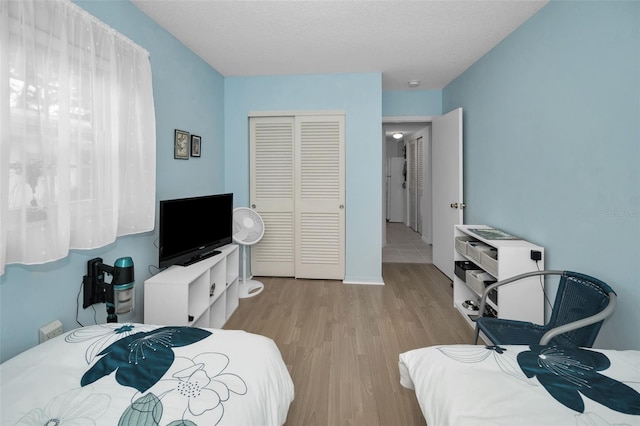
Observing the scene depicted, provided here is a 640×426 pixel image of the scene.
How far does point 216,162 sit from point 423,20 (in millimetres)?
2669

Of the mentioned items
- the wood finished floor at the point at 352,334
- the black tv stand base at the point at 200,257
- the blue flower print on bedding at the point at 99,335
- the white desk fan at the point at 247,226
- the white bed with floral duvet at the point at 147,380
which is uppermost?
the white desk fan at the point at 247,226

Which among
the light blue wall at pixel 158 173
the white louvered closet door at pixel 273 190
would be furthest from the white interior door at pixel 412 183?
the light blue wall at pixel 158 173

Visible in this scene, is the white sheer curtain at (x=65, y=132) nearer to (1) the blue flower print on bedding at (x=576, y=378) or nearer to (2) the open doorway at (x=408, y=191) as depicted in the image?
(1) the blue flower print on bedding at (x=576, y=378)

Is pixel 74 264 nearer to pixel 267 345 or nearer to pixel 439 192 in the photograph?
pixel 267 345

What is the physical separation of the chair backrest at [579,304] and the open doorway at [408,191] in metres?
3.14

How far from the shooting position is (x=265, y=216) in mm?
4117

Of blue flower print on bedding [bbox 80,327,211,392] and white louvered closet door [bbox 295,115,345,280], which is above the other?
white louvered closet door [bbox 295,115,345,280]

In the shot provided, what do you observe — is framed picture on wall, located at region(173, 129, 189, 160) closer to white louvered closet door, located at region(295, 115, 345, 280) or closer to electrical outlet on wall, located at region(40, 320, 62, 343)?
white louvered closet door, located at region(295, 115, 345, 280)

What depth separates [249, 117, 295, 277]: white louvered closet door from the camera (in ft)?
13.2

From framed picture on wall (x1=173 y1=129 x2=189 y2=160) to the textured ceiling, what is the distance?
35.0 inches

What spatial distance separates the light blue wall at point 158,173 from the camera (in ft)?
5.08

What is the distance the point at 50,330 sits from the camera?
1664mm

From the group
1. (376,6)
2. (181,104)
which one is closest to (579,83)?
(376,6)

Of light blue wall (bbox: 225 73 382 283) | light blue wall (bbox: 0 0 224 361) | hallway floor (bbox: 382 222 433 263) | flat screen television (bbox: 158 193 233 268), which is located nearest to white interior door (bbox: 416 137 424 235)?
hallway floor (bbox: 382 222 433 263)
